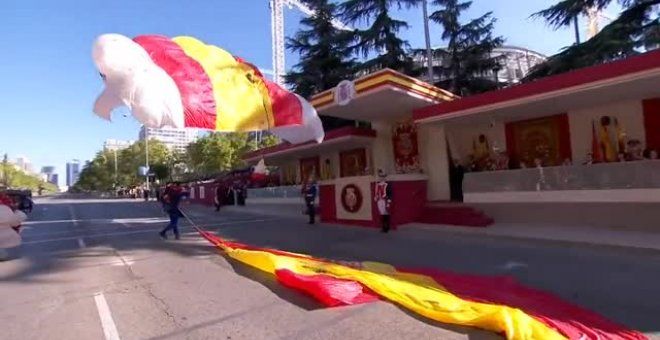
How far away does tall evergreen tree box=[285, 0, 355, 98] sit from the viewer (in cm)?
3062

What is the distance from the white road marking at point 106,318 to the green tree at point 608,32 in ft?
65.1

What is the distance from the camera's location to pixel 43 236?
54.7ft

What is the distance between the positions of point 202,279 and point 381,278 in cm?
312

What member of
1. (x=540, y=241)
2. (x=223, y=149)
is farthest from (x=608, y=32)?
(x=223, y=149)

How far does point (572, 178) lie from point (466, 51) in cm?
1892

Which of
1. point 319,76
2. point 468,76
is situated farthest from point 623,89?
point 319,76

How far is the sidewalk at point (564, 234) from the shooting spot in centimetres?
1062

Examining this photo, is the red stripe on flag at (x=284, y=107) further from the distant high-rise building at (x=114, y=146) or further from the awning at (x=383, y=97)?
the distant high-rise building at (x=114, y=146)

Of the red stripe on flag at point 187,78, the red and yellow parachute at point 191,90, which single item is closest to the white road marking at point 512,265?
the red and yellow parachute at point 191,90

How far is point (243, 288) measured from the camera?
7250 millimetres

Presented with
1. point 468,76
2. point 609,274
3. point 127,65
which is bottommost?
point 609,274

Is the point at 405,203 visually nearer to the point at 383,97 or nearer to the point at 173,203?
the point at 383,97

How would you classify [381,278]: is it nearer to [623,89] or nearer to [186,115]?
[186,115]

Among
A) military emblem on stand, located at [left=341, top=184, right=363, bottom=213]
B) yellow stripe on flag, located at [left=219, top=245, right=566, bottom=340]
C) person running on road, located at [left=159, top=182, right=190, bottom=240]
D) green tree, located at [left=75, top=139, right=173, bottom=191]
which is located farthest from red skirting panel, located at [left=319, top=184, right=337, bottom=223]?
green tree, located at [left=75, top=139, right=173, bottom=191]
